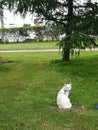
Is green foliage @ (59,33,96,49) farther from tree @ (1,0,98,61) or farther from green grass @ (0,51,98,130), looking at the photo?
green grass @ (0,51,98,130)

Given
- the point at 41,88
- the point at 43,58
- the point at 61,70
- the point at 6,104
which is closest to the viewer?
the point at 6,104

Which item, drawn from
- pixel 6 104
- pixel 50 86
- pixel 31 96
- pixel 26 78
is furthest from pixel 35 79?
pixel 6 104

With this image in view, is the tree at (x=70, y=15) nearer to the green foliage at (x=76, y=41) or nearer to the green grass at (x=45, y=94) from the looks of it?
the green foliage at (x=76, y=41)

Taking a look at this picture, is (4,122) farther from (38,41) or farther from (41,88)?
(38,41)

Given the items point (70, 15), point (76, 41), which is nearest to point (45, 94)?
point (76, 41)

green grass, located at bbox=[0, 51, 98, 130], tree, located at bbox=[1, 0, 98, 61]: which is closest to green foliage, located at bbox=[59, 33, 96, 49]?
tree, located at bbox=[1, 0, 98, 61]

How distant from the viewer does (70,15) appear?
15438 millimetres

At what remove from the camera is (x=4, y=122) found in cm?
A: 787

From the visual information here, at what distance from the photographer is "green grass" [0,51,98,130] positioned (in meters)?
7.86

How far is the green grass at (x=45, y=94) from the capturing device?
7855mm

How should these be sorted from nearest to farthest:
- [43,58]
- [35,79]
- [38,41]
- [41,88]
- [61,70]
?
[41,88] → [35,79] → [61,70] → [43,58] → [38,41]

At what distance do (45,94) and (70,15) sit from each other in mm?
5711

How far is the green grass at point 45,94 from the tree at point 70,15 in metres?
0.92

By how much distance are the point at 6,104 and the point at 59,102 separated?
1.33m
